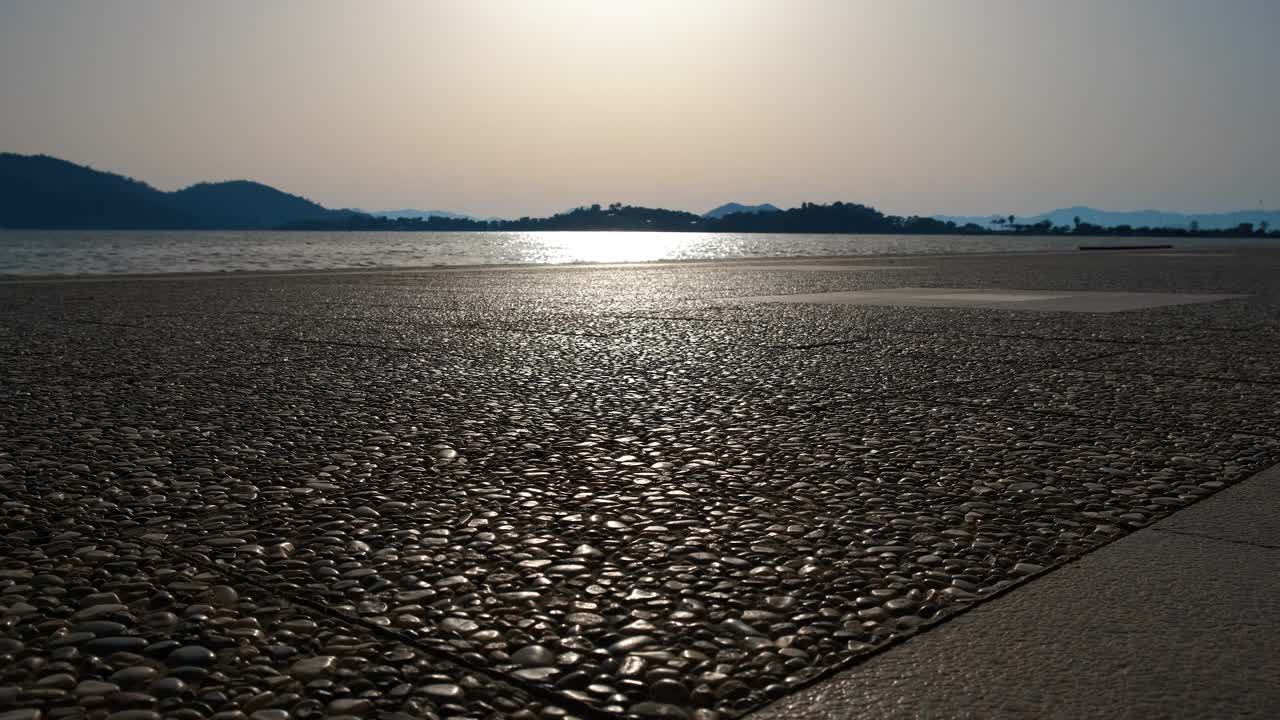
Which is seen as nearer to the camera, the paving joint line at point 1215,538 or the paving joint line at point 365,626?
the paving joint line at point 365,626

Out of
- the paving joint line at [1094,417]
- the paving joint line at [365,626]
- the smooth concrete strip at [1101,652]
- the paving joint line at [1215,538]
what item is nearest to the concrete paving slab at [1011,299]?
the paving joint line at [1094,417]

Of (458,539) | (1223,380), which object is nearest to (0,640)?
(458,539)

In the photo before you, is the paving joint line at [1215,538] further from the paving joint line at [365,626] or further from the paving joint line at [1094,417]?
the paving joint line at [365,626]

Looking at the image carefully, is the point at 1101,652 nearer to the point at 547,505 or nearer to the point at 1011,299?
the point at 547,505

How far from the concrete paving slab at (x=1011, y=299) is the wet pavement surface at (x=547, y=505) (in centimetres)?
435

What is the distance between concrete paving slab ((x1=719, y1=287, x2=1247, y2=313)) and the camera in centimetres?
1279

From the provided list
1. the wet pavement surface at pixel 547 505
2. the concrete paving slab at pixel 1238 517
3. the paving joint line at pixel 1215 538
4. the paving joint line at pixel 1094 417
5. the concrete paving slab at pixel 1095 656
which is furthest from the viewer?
the paving joint line at pixel 1094 417

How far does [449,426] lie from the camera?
4.96 m

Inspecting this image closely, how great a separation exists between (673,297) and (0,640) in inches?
509

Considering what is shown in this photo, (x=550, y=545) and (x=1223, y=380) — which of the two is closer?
(x=550, y=545)

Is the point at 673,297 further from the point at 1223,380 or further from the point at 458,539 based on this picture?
the point at 458,539

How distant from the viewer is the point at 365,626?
7.88 ft

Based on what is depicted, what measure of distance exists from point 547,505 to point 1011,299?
1229 centimetres

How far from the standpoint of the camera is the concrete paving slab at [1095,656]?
197 centimetres
